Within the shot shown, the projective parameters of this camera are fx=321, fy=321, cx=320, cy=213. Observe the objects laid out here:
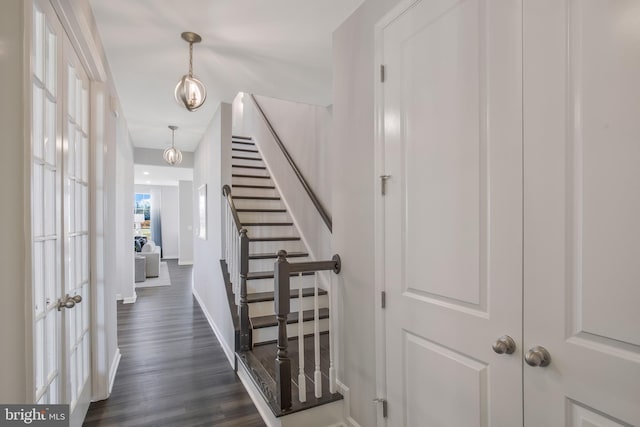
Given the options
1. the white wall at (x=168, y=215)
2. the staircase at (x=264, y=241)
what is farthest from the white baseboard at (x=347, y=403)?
the white wall at (x=168, y=215)

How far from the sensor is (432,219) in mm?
1431

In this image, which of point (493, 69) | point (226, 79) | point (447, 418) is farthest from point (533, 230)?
point (226, 79)

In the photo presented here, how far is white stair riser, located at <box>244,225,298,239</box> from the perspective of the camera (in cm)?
418

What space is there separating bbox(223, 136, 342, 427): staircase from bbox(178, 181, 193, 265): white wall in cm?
575

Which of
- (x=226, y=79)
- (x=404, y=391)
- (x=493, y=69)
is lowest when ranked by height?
(x=404, y=391)

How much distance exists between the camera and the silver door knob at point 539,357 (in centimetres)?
99

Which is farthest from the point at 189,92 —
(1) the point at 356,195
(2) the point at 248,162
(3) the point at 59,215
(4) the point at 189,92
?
(2) the point at 248,162

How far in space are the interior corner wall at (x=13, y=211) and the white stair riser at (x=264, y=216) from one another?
10.6 feet

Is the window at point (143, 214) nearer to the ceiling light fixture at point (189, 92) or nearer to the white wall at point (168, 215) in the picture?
the white wall at point (168, 215)

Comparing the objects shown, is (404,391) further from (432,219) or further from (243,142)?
(243,142)

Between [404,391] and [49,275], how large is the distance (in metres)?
1.78

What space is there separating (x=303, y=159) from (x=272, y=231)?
1.05 metres

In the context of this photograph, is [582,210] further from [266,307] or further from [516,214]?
[266,307]

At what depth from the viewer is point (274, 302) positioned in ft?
7.44
